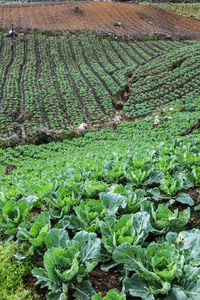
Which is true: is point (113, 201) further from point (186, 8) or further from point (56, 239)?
point (186, 8)

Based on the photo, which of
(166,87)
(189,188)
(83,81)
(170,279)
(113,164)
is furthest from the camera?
(83,81)

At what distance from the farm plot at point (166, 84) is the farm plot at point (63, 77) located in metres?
1.67

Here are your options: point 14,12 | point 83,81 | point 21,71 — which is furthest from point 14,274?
point 14,12

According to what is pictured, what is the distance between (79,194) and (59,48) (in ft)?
130

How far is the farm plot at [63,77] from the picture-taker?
77.3 feet

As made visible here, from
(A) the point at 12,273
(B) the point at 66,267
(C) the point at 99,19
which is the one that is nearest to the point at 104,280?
(B) the point at 66,267

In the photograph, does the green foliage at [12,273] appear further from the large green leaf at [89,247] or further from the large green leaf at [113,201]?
the large green leaf at [113,201]

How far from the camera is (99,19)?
49.3 metres

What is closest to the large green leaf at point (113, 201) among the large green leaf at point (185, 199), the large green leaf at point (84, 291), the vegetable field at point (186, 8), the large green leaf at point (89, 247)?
the large green leaf at point (89, 247)

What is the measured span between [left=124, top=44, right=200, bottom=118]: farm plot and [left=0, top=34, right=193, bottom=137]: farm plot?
1.67 metres

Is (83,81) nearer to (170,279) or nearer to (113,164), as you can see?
(113,164)

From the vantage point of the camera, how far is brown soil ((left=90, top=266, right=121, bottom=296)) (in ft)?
7.07

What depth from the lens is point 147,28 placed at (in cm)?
4716

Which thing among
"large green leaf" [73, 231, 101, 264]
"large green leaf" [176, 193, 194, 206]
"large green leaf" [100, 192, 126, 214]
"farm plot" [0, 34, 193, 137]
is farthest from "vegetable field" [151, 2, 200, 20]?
"large green leaf" [73, 231, 101, 264]
